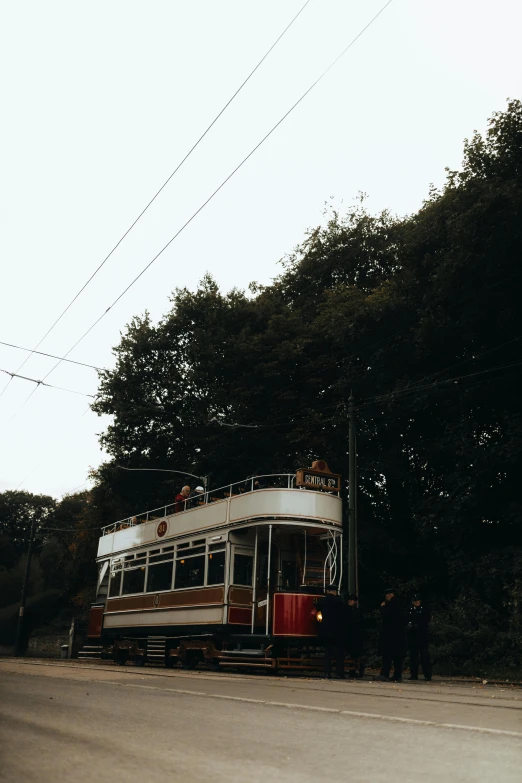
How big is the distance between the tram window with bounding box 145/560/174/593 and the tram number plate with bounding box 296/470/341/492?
15.1ft

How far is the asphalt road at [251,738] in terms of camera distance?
4.65 m

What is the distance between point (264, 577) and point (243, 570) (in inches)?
19.1

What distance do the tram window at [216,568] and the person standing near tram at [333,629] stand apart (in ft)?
9.35

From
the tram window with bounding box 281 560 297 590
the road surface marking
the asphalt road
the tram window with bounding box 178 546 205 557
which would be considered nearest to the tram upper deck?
the tram window with bounding box 178 546 205 557

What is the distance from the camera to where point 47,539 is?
77312 millimetres

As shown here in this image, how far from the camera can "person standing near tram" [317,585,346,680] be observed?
1653cm

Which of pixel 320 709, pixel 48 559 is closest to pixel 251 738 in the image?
pixel 320 709

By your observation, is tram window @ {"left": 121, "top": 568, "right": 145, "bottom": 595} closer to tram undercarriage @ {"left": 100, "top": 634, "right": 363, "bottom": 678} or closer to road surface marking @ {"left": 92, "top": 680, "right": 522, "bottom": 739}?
tram undercarriage @ {"left": 100, "top": 634, "right": 363, "bottom": 678}

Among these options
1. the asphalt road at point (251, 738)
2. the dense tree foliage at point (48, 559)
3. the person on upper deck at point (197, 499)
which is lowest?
the asphalt road at point (251, 738)

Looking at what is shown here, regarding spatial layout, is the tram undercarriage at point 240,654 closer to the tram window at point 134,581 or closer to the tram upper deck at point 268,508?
the tram window at point 134,581

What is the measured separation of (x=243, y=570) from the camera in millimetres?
18734

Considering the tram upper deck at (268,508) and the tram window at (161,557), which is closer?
the tram upper deck at (268,508)

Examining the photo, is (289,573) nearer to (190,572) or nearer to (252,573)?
(252,573)

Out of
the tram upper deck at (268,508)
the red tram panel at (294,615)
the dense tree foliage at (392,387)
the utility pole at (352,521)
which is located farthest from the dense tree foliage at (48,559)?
the red tram panel at (294,615)
